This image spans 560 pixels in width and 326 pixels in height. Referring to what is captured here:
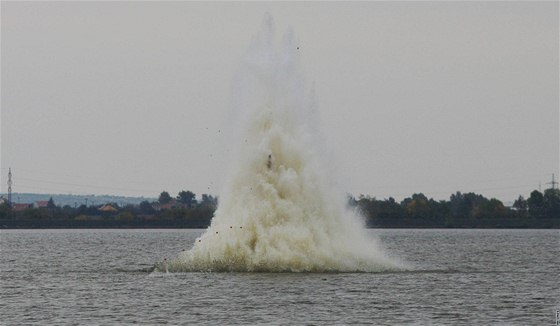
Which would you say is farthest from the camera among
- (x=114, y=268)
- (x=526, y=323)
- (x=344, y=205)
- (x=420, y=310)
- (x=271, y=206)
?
(x=114, y=268)

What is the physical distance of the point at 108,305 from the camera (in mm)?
54719

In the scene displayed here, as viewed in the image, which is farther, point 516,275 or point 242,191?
point 516,275

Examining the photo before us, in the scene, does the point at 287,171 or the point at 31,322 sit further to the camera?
the point at 287,171

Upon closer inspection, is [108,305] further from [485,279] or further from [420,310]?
[485,279]

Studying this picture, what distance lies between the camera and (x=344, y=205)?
2894 inches

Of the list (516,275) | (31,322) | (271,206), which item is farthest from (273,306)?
(516,275)

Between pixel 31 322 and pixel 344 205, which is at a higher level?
pixel 344 205

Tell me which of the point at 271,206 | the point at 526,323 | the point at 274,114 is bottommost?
the point at 526,323

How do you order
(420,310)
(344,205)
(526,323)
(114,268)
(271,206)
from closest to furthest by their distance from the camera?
(526,323), (420,310), (271,206), (344,205), (114,268)

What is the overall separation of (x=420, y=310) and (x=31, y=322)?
57.6 feet

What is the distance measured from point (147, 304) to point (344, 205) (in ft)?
71.9

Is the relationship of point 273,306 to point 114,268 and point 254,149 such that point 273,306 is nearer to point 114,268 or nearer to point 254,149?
point 254,149

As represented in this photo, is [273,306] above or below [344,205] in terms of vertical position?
below

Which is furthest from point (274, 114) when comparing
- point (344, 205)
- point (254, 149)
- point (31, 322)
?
point (31, 322)
